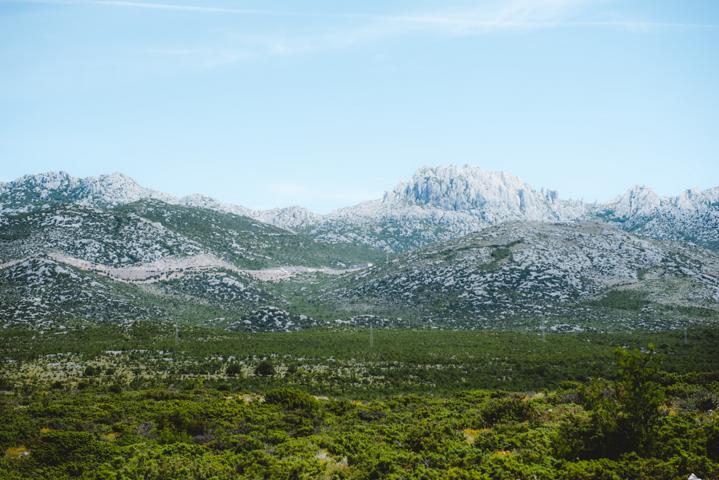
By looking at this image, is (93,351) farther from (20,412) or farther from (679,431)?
(679,431)

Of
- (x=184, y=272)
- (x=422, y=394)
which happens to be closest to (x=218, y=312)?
(x=184, y=272)

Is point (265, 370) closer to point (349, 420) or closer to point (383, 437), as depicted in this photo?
point (349, 420)

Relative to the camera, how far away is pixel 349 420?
33219mm


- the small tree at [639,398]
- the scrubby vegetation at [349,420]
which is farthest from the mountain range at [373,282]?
the small tree at [639,398]

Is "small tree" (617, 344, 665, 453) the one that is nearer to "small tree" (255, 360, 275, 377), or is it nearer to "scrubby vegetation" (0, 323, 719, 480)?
"scrubby vegetation" (0, 323, 719, 480)

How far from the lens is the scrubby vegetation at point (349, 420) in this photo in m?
21.4

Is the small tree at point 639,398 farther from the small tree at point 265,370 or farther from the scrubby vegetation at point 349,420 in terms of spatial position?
A: the small tree at point 265,370

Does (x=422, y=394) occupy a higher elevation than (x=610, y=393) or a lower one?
lower

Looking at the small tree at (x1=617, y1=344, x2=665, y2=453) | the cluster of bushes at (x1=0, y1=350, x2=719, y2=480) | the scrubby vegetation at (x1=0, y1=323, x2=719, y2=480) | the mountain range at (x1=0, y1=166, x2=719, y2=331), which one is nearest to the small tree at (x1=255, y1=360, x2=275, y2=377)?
the scrubby vegetation at (x1=0, y1=323, x2=719, y2=480)

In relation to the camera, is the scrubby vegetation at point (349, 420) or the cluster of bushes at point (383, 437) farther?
the scrubby vegetation at point (349, 420)

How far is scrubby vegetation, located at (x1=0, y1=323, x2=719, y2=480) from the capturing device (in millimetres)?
21391

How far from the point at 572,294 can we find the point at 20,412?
12876 cm

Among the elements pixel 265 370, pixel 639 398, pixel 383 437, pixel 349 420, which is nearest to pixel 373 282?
pixel 265 370

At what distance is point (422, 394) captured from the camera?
155ft
